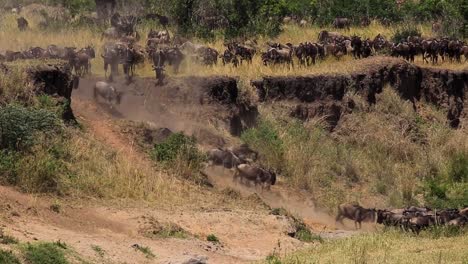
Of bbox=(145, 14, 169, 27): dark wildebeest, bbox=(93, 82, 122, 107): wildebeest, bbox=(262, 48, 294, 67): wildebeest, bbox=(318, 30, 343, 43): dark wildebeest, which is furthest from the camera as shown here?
bbox=(145, 14, 169, 27): dark wildebeest

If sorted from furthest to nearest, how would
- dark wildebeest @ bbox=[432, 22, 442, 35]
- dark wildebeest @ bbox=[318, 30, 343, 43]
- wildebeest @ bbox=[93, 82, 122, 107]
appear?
dark wildebeest @ bbox=[432, 22, 442, 35] < dark wildebeest @ bbox=[318, 30, 343, 43] < wildebeest @ bbox=[93, 82, 122, 107]

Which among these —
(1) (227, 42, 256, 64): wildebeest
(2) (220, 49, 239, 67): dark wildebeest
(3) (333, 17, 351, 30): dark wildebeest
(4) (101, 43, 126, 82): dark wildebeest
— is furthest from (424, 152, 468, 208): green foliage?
(3) (333, 17, 351, 30): dark wildebeest

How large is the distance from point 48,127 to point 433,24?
2447cm

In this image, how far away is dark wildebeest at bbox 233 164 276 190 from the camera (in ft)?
76.0

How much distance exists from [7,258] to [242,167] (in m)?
11.3

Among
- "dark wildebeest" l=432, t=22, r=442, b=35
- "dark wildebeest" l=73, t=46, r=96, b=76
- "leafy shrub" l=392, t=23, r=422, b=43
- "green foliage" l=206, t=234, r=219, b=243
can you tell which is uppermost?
"dark wildebeest" l=73, t=46, r=96, b=76

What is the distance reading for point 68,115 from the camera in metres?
22.6

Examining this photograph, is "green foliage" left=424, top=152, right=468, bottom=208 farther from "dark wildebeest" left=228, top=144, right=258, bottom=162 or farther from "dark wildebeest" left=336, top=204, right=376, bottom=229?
"dark wildebeest" left=228, top=144, right=258, bottom=162

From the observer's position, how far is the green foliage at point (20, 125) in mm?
18953

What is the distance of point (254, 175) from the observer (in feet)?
76.0

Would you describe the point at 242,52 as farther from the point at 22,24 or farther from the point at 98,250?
the point at 98,250

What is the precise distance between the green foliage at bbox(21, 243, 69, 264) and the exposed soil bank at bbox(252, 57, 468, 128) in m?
16.5

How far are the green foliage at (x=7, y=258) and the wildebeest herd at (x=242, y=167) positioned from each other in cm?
1107

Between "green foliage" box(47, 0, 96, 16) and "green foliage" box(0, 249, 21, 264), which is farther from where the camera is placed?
"green foliage" box(47, 0, 96, 16)
